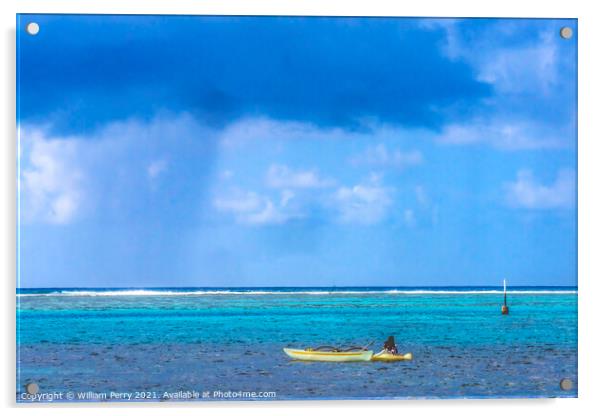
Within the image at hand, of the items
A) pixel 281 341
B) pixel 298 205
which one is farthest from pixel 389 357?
pixel 298 205

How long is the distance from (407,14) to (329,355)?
A: 1907 mm

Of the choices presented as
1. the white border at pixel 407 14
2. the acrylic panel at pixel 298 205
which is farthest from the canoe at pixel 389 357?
the white border at pixel 407 14

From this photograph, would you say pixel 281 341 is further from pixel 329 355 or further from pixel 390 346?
pixel 390 346

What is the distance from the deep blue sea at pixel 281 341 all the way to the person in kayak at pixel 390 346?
0.03 meters

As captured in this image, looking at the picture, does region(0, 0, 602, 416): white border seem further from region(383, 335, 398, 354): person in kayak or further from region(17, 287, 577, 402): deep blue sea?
region(383, 335, 398, 354): person in kayak

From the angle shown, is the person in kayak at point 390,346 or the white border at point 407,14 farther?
the person in kayak at point 390,346

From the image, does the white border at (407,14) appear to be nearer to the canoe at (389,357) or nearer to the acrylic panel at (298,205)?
the acrylic panel at (298,205)

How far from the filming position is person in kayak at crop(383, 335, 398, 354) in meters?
4.59

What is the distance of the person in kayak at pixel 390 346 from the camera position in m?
4.59

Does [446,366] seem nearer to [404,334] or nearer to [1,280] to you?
[404,334]

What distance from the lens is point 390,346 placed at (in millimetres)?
4598

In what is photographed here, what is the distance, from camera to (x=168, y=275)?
460cm

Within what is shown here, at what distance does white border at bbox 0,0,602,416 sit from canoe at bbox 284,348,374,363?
0.23m

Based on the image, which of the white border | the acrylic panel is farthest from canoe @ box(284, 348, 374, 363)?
the white border
